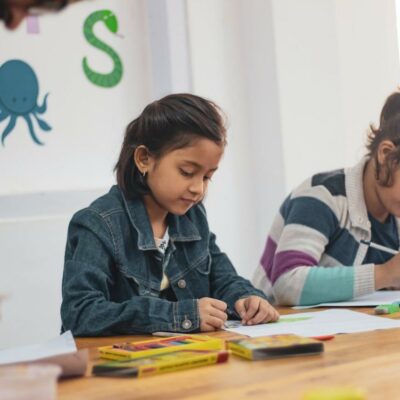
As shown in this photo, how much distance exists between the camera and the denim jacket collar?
161 centimetres

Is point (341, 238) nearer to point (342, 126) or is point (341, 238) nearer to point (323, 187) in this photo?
point (323, 187)

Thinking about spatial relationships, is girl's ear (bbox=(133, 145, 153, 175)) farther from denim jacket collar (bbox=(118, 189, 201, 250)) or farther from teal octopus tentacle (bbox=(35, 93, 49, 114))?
teal octopus tentacle (bbox=(35, 93, 49, 114))

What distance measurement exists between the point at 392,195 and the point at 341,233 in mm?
143

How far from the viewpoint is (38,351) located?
114 cm

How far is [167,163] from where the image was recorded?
5.36ft

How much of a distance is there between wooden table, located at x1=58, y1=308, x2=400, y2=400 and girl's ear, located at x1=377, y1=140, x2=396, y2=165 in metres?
0.89

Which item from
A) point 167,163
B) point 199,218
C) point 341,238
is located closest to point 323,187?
point 341,238

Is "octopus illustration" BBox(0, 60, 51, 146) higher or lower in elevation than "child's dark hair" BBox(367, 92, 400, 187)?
higher

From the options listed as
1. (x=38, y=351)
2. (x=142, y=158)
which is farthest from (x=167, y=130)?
(x=38, y=351)

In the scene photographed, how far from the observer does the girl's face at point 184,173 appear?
1.61 metres

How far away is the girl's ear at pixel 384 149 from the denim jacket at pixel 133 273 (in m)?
0.45

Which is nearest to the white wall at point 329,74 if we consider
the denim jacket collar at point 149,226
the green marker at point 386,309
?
the denim jacket collar at point 149,226

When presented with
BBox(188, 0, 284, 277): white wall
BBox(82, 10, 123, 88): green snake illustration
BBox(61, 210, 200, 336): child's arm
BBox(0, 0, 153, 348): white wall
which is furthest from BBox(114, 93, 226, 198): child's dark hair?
BBox(188, 0, 284, 277): white wall

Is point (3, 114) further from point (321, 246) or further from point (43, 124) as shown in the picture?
point (321, 246)
